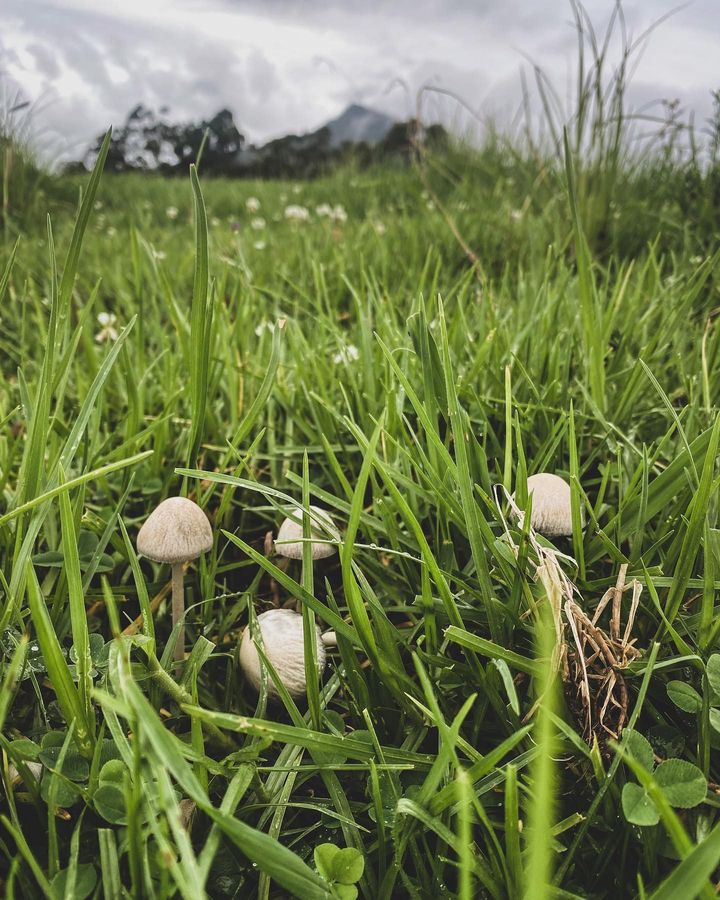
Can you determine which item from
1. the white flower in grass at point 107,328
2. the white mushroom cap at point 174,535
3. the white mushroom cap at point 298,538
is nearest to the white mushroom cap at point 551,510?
the white mushroom cap at point 298,538

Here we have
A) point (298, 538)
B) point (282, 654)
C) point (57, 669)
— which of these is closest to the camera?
point (57, 669)

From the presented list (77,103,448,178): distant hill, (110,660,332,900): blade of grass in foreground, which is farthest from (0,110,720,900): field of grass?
(77,103,448,178): distant hill

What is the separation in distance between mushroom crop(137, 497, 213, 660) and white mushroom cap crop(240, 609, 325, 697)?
0.12m

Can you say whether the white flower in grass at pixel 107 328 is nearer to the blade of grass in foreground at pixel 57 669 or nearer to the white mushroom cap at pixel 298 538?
the white mushroom cap at pixel 298 538

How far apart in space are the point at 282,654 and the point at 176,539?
0.25 meters

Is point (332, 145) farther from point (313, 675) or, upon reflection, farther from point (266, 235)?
point (313, 675)

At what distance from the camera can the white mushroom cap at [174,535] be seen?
3.37ft

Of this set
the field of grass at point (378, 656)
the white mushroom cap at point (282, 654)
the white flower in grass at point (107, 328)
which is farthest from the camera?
the white flower in grass at point (107, 328)

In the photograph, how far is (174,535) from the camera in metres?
1.03

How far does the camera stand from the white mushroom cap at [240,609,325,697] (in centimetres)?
97

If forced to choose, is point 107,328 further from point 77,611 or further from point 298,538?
point 77,611

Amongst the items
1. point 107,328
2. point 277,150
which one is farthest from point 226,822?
point 277,150

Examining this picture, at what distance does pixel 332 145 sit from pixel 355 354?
10.5 metres

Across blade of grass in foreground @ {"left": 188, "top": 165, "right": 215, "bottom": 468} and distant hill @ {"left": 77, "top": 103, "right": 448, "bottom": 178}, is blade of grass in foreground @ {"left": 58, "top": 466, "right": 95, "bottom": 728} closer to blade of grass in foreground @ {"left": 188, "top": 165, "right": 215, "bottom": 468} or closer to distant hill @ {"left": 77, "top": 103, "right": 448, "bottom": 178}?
blade of grass in foreground @ {"left": 188, "top": 165, "right": 215, "bottom": 468}
